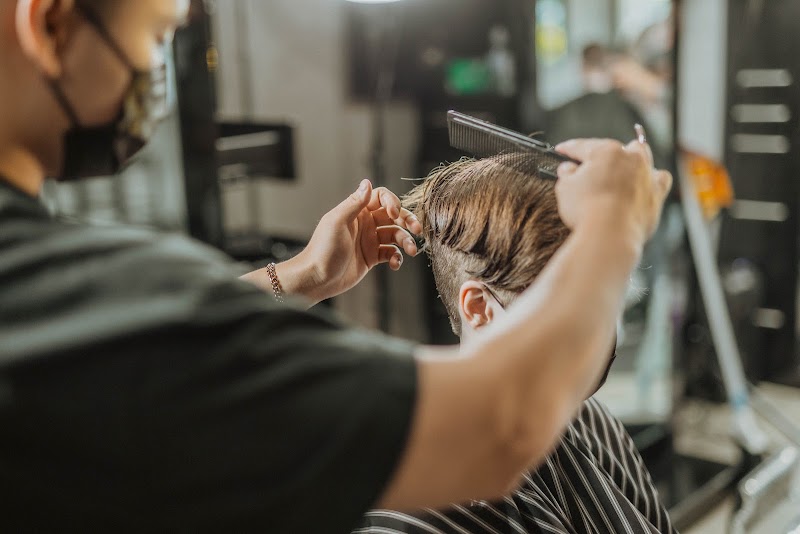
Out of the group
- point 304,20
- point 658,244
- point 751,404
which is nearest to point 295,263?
point 658,244

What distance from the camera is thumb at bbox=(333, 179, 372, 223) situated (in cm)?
121

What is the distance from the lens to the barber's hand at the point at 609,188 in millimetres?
819

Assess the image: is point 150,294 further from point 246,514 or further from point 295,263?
point 295,263

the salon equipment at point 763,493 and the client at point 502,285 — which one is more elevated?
the client at point 502,285

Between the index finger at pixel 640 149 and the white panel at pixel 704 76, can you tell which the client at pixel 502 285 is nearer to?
the index finger at pixel 640 149

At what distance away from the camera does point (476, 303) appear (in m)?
1.29

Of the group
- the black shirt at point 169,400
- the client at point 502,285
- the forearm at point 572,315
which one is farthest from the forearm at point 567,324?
the client at point 502,285

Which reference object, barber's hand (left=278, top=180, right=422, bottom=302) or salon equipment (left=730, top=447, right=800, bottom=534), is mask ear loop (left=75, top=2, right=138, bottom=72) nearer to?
barber's hand (left=278, top=180, right=422, bottom=302)

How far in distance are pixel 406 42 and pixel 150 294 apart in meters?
3.67

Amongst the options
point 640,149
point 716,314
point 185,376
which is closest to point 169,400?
point 185,376

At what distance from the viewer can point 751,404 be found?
396cm

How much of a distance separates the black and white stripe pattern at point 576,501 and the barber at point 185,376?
524 mm

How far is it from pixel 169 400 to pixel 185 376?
0.9 inches

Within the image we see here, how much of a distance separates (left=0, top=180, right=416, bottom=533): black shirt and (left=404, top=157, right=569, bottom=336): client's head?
58cm
